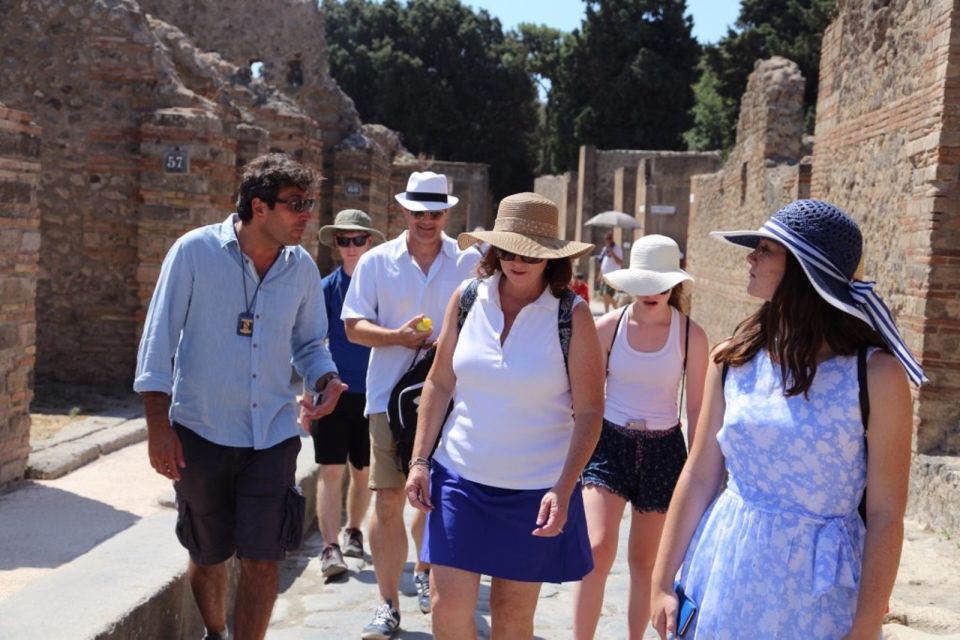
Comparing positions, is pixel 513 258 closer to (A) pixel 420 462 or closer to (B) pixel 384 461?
(A) pixel 420 462

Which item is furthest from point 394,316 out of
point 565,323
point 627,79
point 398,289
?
point 627,79

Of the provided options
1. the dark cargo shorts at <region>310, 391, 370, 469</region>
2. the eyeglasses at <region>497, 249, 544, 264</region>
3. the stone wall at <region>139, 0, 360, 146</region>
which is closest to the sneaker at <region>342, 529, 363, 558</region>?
the dark cargo shorts at <region>310, 391, 370, 469</region>

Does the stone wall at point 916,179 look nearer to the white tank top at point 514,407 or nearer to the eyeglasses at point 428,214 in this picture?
the eyeglasses at point 428,214

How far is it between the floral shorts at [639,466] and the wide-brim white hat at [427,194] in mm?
1380

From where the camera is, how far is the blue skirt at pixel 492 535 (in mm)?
3613

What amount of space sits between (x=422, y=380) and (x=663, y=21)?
4572cm

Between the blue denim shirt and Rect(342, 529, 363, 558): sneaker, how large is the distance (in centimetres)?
232

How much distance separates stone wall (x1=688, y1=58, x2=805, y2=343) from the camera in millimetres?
14499

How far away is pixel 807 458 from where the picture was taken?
8.66ft

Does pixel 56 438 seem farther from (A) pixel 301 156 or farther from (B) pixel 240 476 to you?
(A) pixel 301 156

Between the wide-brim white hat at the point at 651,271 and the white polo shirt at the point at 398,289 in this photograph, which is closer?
the wide-brim white hat at the point at 651,271

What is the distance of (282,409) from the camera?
4168 millimetres

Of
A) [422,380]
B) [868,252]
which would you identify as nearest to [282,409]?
[422,380]

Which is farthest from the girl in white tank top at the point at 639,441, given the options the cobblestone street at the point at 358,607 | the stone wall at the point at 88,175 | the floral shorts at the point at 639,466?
the stone wall at the point at 88,175
